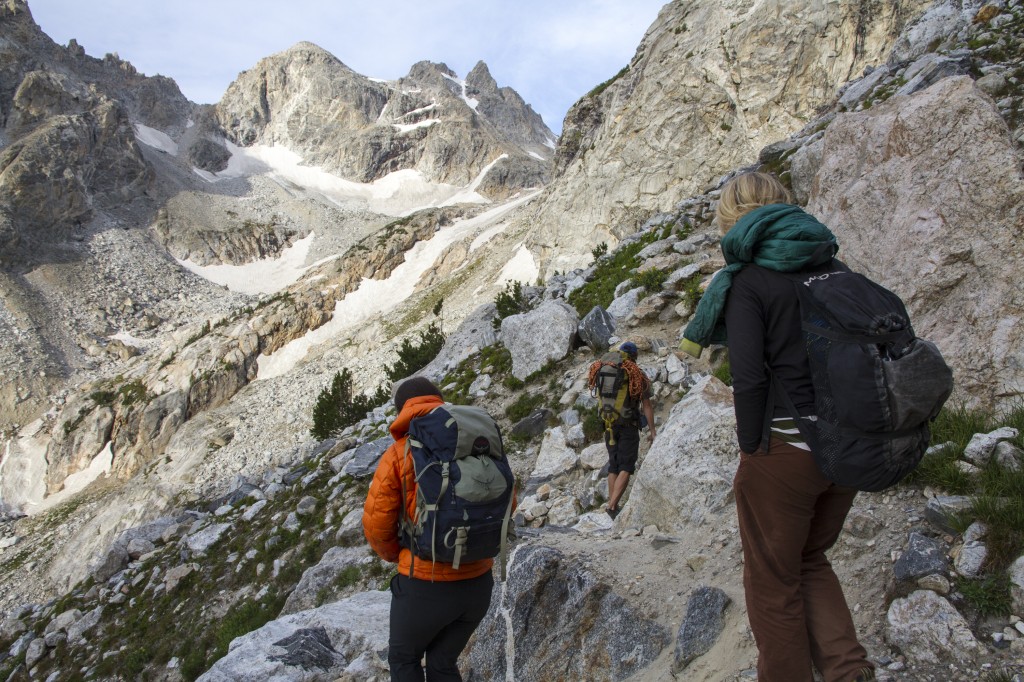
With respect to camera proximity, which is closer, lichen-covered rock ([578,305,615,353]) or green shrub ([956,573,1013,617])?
green shrub ([956,573,1013,617])

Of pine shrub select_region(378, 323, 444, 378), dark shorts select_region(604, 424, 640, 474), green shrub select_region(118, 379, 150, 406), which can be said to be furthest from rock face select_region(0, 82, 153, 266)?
dark shorts select_region(604, 424, 640, 474)

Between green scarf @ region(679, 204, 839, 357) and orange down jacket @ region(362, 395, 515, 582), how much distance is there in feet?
5.84

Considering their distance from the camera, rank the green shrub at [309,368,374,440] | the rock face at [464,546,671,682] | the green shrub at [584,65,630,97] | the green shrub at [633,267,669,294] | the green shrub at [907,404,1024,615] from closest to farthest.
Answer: the green shrub at [907,404,1024,615]
the rock face at [464,546,671,682]
the green shrub at [633,267,669,294]
the green shrub at [309,368,374,440]
the green shrub at [584,65,630,97]

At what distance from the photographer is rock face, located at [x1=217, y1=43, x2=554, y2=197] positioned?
331 feet

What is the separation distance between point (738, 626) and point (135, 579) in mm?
14209

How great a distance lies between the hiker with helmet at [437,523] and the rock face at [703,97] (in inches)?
1013

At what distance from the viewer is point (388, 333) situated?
37.3 metres

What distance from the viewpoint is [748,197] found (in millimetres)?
2932

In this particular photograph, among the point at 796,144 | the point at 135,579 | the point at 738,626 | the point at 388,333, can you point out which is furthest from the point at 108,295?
the point at 738,626

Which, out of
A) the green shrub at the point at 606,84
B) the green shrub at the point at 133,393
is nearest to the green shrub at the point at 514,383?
the green shrub at the point at 606,84

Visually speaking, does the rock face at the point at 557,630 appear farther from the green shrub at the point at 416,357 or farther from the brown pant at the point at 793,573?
the green shrub at the point at 416,357

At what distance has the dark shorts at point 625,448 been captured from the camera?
6902 mm

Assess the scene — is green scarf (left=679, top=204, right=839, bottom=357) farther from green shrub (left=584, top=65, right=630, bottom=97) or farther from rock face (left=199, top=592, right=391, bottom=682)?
green shrub (left=584, top=65, right=630, bottom=97)

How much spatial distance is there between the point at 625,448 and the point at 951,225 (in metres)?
4.15
